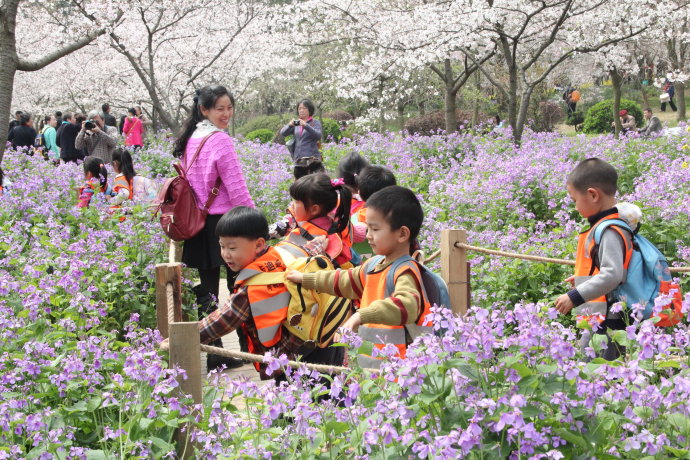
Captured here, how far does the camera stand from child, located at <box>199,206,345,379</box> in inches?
138

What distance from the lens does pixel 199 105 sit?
16.7 feet

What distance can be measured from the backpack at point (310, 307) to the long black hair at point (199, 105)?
1.62 m

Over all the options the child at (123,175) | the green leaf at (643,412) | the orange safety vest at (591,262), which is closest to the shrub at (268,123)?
the child at (123,175)

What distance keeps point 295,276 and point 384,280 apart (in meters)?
0.46

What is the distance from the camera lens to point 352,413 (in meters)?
2.12

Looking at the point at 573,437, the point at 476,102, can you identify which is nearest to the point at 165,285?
the point at 573,437

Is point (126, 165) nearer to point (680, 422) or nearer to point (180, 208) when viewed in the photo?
point (180, 208)

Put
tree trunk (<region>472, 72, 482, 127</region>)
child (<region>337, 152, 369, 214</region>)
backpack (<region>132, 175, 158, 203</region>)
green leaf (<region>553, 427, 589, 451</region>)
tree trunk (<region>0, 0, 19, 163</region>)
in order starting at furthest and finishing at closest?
tree trunk (<region>472, 72, 482, 127</region>), backpack (<region>132, 175, 158, 203</region>), tree trunk (<region>0, 0, 19, 163</region>), child (<region>337, 152, 369, 214</region>), green leaf (<region>553, 427, 589, 451</region>)

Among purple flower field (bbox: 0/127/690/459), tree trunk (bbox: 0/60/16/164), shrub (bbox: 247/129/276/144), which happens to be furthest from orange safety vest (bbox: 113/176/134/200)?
shrub (bbox: 247/129/276/144)

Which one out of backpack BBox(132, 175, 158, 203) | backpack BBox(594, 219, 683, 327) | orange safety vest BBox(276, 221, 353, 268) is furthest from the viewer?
backpack BBox(132, 175, 158, 203)

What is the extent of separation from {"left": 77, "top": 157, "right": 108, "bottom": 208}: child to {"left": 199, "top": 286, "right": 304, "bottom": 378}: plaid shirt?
16.0 ft

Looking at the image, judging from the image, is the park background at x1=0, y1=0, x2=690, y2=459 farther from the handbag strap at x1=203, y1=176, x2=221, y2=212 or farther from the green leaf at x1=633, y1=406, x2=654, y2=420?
the handbag strap at x1=203, y1=176, x2=221, y2=212

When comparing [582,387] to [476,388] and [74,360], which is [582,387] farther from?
[74,360]

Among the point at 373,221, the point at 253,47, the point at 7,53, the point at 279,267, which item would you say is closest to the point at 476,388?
the point at 373,221
